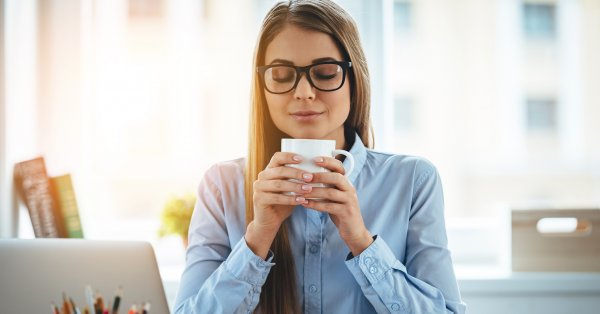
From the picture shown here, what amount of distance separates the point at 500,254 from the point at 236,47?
3.59 feet

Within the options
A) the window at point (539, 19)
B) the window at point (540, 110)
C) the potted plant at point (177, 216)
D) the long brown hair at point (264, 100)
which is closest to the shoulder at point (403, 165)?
the long brown hair at point (264, 100)

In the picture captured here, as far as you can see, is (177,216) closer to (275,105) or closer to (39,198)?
(39,198)

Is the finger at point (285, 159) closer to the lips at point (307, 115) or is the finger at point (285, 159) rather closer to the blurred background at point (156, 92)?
the lips at point (307, 115)

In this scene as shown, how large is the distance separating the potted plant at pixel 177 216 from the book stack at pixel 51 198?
0.25 m

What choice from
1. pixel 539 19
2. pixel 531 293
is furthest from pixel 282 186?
pixel 539 19

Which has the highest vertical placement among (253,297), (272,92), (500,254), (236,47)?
(236,47)

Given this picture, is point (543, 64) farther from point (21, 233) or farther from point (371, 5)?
point (21, 233)

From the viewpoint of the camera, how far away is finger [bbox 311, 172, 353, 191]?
0.91 m

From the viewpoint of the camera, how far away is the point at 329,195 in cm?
94

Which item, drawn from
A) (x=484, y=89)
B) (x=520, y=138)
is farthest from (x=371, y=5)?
(x=484, y=89)

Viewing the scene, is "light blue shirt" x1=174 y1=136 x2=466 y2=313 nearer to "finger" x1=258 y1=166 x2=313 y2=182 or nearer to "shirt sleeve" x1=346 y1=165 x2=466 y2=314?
"shirt sleeve" x1=346 y1=165 x2=466 y2=314

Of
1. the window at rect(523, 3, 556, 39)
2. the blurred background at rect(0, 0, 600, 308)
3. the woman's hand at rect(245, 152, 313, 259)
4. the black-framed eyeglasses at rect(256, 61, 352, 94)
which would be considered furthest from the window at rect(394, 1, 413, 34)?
the woman's hand at rect(245, 152, 313, 259)

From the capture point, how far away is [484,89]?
4.43 metres

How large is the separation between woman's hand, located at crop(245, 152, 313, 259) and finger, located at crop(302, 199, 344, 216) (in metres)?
0.02
